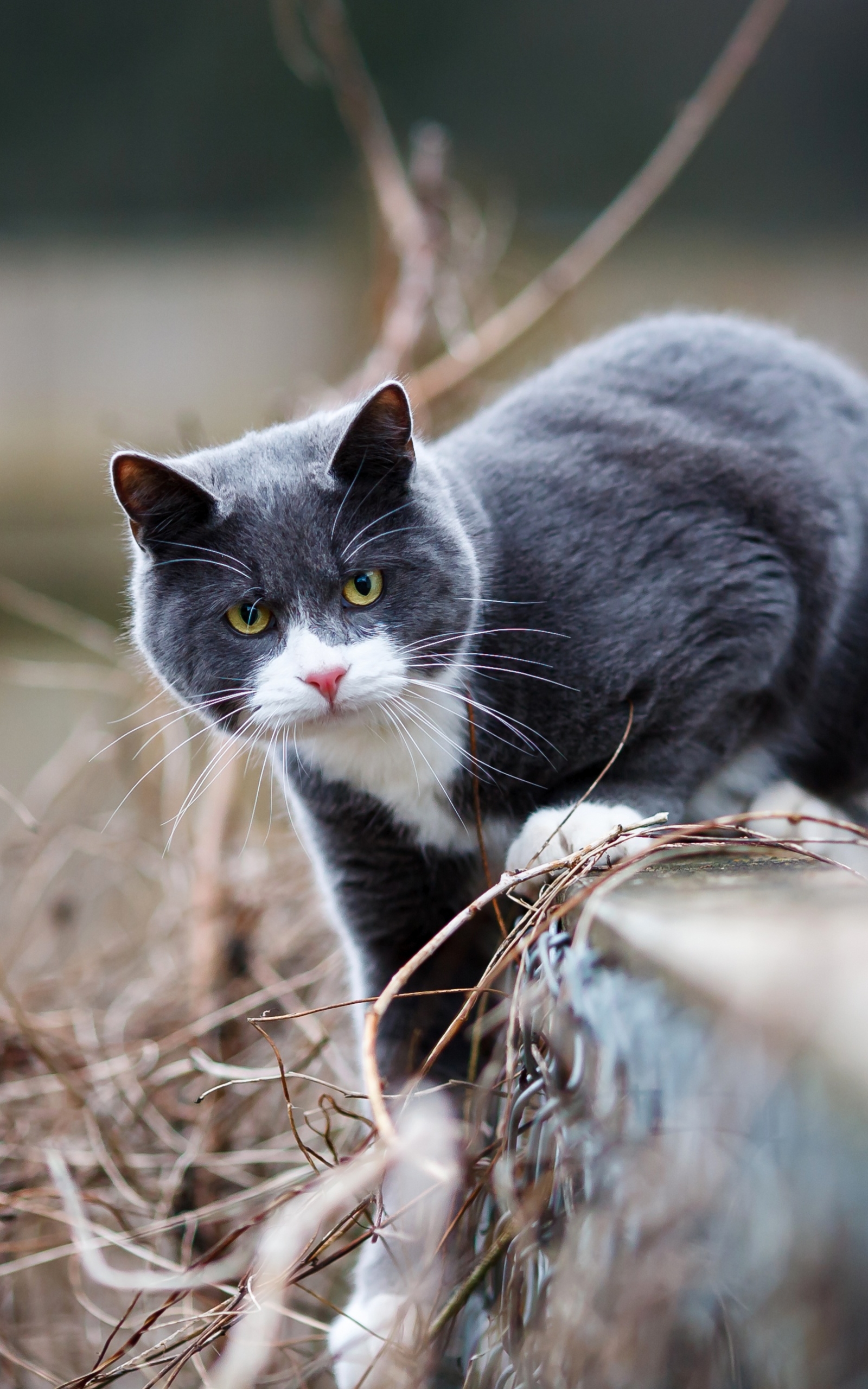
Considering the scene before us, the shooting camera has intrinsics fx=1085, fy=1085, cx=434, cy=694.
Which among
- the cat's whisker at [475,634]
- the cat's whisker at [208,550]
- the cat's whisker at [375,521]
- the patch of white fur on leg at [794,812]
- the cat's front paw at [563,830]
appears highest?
the cat's whisker at [208,550]

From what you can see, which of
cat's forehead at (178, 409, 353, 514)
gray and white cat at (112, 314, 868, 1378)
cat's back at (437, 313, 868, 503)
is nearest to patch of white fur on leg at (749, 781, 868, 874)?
gray and white cat at (112, 314, 868, 1378)

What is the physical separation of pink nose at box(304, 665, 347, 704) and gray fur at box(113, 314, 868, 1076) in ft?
0.17

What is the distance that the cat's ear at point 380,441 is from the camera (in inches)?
43.1

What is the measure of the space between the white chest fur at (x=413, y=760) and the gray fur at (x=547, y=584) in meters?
0.01

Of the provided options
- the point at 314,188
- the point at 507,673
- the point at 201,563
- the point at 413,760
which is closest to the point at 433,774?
the point at 413,760

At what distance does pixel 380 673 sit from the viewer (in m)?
1.08

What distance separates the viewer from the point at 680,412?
144cm

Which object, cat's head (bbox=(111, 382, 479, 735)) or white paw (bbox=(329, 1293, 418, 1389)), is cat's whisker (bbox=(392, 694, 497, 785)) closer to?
cat's head (bbox=(111, 382, 479, 735))

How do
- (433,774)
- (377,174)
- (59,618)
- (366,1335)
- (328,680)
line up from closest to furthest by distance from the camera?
1. (366,1335)
2. (328,680)
3. (433,774)
4. (377,174)
5. (59,618)

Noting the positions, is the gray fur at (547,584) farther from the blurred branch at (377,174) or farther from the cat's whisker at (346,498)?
the blurred branch at (377,174)

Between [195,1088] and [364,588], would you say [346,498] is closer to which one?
[364,588]

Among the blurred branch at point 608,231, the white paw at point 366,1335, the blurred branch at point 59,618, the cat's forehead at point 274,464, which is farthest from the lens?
the blurred branch at point 59,618

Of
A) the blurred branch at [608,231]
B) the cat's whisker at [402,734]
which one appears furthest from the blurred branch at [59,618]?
the blurred branch at [608,231]

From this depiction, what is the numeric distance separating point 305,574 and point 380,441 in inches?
6.4
